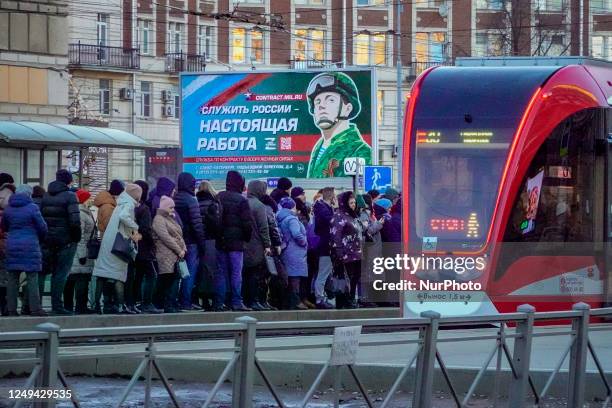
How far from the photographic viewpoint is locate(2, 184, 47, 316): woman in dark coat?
16688mm

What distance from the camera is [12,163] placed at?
28.8 meters

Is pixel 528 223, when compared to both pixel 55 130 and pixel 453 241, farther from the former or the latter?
pixel 55 130

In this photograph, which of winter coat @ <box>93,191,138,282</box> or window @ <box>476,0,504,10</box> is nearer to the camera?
winter coat @ <box>93,191,138,282</box>

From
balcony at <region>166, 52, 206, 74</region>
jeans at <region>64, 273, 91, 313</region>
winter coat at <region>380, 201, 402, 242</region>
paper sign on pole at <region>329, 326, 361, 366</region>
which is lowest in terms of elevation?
jeans at <region>64, 273, 91, 313</region>

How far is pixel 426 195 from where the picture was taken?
58.7 ft

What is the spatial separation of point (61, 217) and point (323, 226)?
15.6 feet

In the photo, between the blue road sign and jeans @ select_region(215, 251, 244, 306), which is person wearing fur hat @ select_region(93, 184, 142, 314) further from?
the blue road sign

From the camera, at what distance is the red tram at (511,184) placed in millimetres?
17547

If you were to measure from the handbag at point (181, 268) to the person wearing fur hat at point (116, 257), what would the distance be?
718 mm

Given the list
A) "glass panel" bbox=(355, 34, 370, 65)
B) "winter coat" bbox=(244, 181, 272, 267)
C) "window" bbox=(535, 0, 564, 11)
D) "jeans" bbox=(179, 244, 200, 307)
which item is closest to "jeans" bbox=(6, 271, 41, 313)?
"jeans" bbox=(179, 244, 200, 307)

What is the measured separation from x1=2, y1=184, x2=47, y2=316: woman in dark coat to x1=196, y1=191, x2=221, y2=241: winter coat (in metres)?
2.97

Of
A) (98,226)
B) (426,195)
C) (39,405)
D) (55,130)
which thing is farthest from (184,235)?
(39,405)

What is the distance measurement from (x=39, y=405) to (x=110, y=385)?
1.12 m

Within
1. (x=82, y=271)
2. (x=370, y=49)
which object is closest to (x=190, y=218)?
(x=82, y=271)
